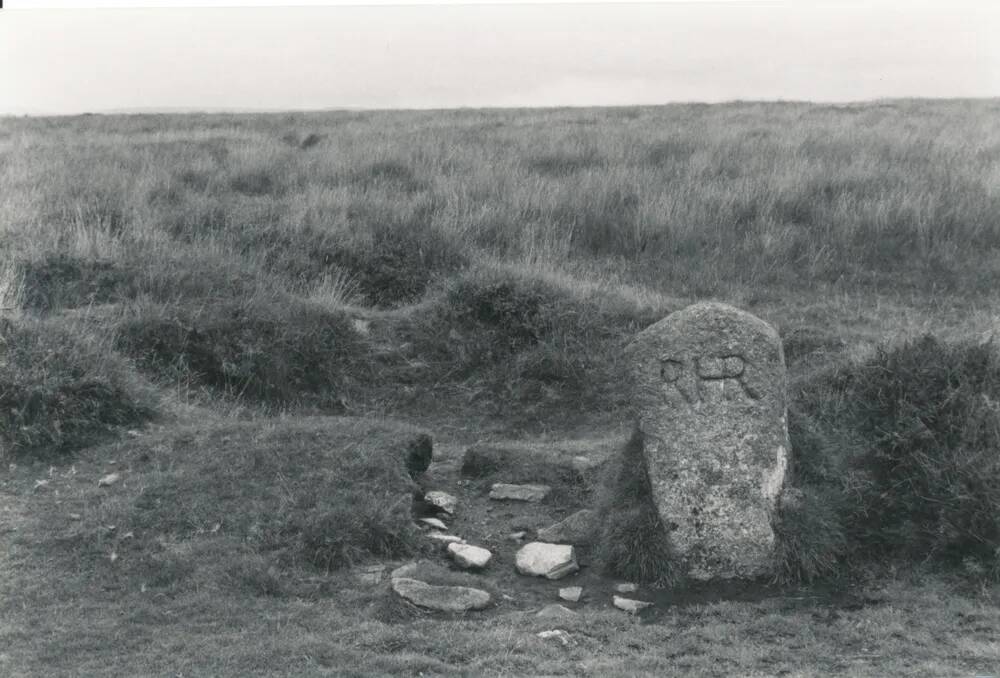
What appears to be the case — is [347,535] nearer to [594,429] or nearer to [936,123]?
[594,429]

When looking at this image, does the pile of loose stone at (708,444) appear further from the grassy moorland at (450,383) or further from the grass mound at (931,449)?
the grass mound at (931,449)

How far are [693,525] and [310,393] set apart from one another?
486cm

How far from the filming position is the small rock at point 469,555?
6188mm

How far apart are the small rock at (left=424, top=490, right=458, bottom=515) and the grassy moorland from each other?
209mm

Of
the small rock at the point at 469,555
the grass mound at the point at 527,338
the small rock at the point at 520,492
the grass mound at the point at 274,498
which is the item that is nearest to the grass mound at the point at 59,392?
the grass mound at the point at 274,498

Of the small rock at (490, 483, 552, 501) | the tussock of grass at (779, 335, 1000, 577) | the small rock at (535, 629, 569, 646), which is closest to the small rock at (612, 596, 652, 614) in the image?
the small rock at (535, 629, 569, 646)

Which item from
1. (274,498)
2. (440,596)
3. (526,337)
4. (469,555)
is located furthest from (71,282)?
(440,596)

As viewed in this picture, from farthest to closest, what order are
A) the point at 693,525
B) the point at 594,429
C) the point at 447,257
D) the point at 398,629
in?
the point at 447,257, the point at 594,429, the point at 693,525, the point at 398,629

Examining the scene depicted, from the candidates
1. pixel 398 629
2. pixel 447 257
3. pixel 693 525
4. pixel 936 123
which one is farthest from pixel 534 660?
pixel 936 123

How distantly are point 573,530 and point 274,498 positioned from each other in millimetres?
2081

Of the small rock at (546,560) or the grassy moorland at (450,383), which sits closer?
the grassy moorland at (450,383)

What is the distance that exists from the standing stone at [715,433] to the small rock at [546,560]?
0.70 metres

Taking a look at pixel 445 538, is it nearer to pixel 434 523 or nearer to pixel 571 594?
pixel 434 523

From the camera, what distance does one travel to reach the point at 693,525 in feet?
19.3
